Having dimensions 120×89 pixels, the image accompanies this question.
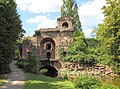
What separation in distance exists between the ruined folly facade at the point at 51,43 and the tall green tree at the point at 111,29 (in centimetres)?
1852

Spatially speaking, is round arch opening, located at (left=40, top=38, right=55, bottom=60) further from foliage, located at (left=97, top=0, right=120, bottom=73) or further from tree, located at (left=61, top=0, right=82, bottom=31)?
foliage, located at (left=97, top=0, right=120, bottom=73)

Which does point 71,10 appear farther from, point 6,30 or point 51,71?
point 6,30

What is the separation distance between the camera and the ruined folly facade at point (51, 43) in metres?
49.3

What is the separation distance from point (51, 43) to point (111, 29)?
23.3m

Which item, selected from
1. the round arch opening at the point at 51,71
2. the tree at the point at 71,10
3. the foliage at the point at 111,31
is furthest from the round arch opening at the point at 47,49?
the foliage at the point at 111,31

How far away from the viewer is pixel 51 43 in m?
52.1

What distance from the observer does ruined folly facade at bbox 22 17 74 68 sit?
49.3m

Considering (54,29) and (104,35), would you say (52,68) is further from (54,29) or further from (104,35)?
(104,35)

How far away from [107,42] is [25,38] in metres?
23.3

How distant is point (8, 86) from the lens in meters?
23.1

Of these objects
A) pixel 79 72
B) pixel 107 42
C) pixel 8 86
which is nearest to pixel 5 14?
pixel 8 86

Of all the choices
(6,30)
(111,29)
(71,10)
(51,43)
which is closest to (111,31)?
(111,29)

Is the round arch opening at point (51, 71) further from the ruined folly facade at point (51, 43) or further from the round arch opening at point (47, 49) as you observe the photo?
the round arch opening at point (47, 49)

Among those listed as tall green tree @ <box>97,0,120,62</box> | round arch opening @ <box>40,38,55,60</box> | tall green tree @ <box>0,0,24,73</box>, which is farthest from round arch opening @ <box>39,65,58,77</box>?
Result: tall green tree @ <box>97,0,120,62</box>
